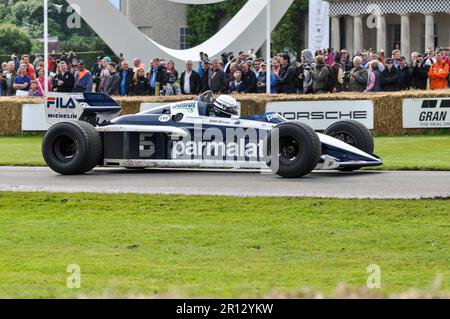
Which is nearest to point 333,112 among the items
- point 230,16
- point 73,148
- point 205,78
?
point 205,78

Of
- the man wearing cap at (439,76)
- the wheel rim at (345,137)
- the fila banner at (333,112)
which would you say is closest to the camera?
the wheel rim at (345,137)

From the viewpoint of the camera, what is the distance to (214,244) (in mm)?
10898

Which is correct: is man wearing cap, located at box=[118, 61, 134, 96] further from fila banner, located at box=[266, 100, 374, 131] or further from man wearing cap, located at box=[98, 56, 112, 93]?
fila banner, located at box=[266, 100, 374, 131]

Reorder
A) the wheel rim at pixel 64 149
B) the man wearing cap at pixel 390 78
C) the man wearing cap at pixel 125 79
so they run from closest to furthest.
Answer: the wheel rim at pixel 64 149 → the man wearing cap at pixel 390 78 → the man wearing cap at pixel 125 79

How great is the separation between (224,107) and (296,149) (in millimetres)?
1499

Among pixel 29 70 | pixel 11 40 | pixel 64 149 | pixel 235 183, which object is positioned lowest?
pixel 235 183

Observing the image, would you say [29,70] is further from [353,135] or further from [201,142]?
[353,135]

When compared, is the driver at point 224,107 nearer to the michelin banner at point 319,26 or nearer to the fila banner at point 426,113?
the fila banner at point 426,113

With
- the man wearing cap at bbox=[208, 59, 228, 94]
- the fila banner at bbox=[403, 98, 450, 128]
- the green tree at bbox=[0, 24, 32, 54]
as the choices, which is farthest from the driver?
the green tree at bbox=[0, 24, 32, 54]

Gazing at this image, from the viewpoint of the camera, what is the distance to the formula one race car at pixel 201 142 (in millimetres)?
16312

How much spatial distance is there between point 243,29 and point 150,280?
30.4 m

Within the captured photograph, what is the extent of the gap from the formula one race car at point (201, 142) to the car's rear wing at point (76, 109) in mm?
171

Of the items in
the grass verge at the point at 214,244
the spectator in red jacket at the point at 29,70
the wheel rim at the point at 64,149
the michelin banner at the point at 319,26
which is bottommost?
the grass verge at the point at 214,244

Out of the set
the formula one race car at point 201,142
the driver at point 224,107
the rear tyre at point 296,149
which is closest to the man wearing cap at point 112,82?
the formula one race car at point 201,142
